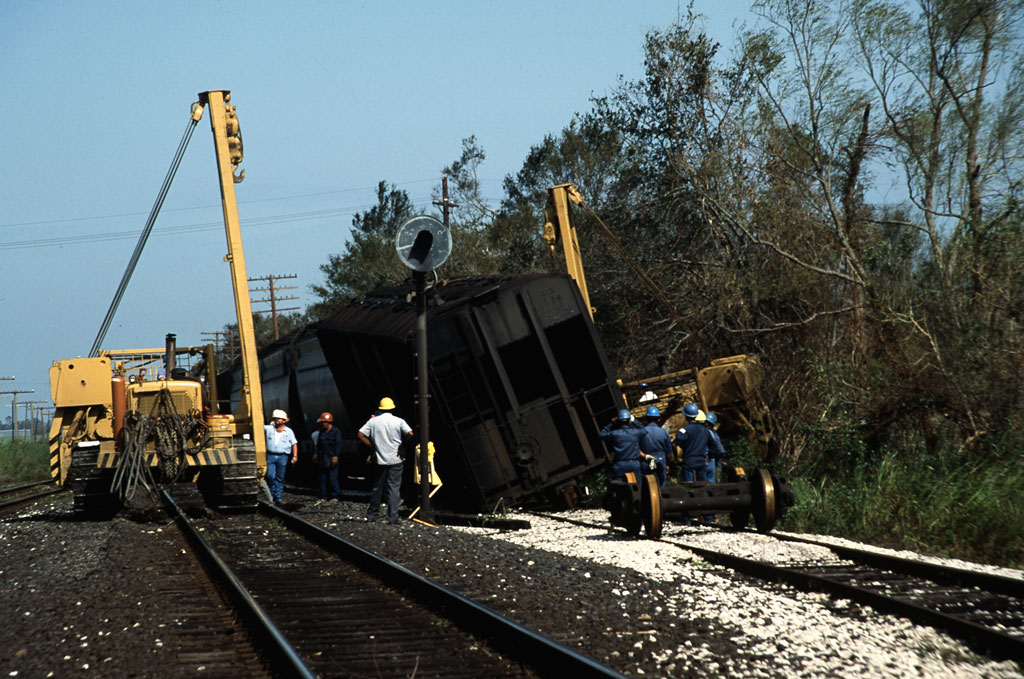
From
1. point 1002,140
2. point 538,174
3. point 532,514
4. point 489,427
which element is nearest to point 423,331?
point 489,427

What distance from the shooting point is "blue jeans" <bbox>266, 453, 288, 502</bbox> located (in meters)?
18.7

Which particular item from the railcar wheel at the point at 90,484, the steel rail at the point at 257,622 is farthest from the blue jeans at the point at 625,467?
the railcar wheel at the point at 90,484

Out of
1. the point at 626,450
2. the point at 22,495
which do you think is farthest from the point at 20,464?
the point at 626,450

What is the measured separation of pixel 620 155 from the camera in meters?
40.3

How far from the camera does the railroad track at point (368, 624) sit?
5863 millimetres

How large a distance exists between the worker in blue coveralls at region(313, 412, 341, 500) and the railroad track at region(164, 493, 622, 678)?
7.46 metres

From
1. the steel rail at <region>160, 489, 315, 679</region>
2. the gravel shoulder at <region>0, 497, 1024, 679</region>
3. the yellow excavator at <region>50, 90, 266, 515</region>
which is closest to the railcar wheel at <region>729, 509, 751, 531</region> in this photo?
the gravel shoulder at <region>0, 497, 1024, 679</region>

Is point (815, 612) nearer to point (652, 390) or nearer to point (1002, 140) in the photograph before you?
point (652, 390)

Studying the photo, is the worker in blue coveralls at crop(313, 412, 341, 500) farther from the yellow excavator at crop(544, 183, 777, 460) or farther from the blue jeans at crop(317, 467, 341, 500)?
the yellow excavator at crop(544, 183, 777, 460)

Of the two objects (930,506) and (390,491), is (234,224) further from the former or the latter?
(930,506)

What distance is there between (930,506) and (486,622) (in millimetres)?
7089

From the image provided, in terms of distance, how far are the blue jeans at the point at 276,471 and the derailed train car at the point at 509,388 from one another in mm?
3864

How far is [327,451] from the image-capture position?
19.0 m

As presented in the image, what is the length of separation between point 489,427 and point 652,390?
4.31 m
